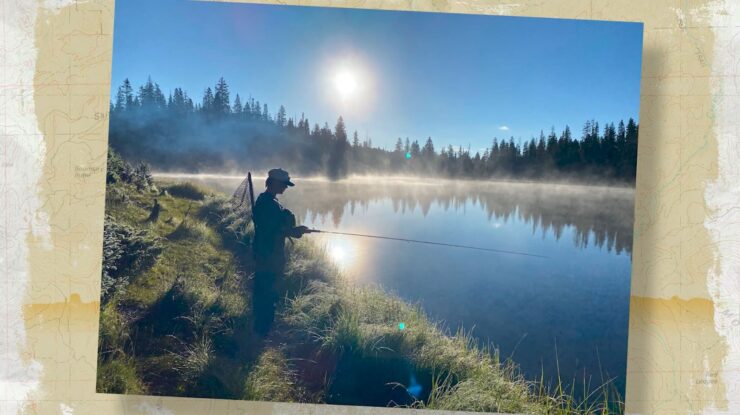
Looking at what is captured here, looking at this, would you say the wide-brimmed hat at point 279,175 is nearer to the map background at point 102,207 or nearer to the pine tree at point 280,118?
the pine tree at point 280,118

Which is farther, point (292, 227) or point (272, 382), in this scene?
point (292, 227)

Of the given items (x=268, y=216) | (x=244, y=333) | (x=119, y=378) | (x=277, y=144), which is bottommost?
(x=119, y=378)

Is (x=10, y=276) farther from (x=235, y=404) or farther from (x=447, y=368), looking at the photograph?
(x=447, y=368)

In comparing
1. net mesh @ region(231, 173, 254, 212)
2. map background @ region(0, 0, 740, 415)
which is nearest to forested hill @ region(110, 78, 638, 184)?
net mesh @ region(231, 173, 254, 212)

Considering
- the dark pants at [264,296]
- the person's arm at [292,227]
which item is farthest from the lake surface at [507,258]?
the dark pants at [264,296]

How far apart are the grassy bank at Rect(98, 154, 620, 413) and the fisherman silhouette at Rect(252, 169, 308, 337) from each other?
7 cm

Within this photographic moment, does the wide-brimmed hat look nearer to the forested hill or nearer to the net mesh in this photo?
the forested hill

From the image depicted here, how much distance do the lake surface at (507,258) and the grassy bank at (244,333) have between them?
0.58ft

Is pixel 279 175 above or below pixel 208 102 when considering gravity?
below

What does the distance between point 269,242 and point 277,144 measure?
2.43 ft

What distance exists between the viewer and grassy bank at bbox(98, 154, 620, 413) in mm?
3633

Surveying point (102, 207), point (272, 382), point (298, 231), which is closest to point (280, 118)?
point (298, 231)

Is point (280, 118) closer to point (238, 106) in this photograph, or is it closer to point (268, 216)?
point (238, 106)

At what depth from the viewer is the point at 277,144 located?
3.71m
